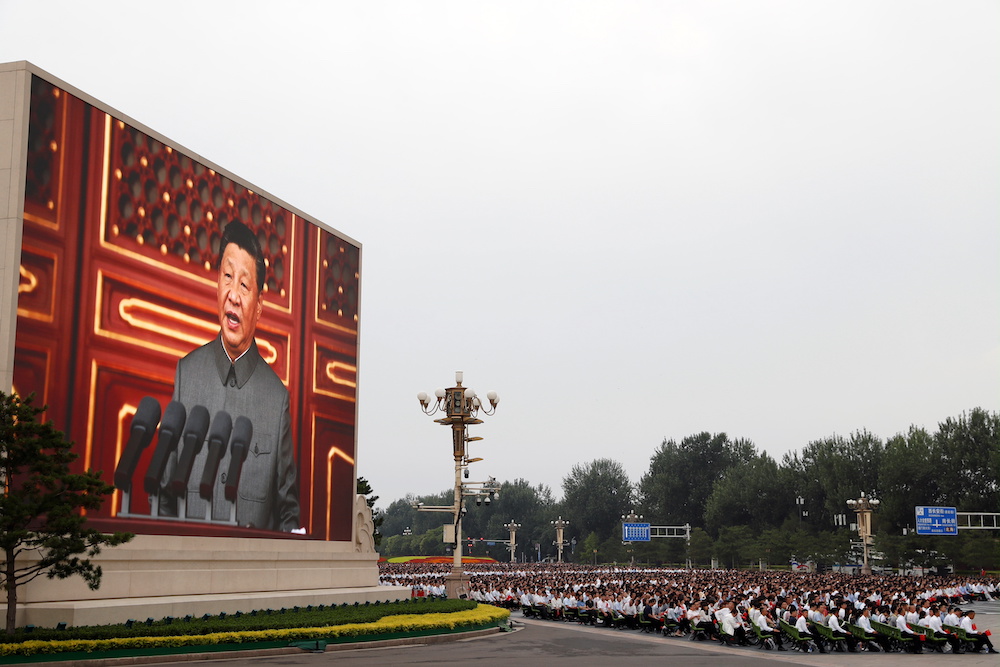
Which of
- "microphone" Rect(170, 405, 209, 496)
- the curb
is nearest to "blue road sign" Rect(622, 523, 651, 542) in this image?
the curb

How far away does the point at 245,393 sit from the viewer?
32.4m

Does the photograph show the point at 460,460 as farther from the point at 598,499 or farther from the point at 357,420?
the point at 598,499

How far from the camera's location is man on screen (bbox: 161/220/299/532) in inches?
1182

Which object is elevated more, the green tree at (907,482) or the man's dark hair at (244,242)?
the man's dark hair at (244,242)

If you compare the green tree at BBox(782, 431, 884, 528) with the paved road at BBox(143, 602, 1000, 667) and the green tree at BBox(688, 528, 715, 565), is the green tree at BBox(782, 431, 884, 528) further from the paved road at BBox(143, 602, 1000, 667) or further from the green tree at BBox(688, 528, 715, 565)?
the paved road at BBox(143, 602, 1000, 667)

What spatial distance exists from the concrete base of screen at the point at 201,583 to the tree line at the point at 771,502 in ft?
147

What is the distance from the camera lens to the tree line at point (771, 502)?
7550cm

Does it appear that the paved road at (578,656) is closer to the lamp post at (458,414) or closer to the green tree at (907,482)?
the lamp post at (458,414)

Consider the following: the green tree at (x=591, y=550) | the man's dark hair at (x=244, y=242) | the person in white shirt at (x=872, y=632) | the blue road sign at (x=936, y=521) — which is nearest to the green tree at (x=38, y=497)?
the man's dark hair at (x=244, y=242)

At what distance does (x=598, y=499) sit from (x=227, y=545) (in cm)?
9381

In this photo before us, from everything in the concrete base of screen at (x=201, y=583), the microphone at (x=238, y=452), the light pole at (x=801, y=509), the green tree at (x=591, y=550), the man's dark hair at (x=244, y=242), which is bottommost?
the green tree at (x=591, y=550)

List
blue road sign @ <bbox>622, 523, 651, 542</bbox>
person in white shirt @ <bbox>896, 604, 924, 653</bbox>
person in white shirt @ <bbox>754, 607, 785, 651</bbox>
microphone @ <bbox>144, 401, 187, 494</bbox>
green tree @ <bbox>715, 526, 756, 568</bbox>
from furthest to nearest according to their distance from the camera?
blue road sign @ <bbox>622, 523, 651, 542</bbox>
green tree @ <bbox>715, 526, 756, 568</bbox>
microphone @ <bbox>144, 401, 187, 494</bbox>
person in white shirt @ <bbox>754, 607, 785, 651</bbox>
person in white shirt @ <bbox>896, 604, 924, 653</bbox>

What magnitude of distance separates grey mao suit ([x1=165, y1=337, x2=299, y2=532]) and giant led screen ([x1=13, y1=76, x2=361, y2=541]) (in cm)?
7

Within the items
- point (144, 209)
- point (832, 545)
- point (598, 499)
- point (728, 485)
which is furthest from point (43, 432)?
point (598, 499)
